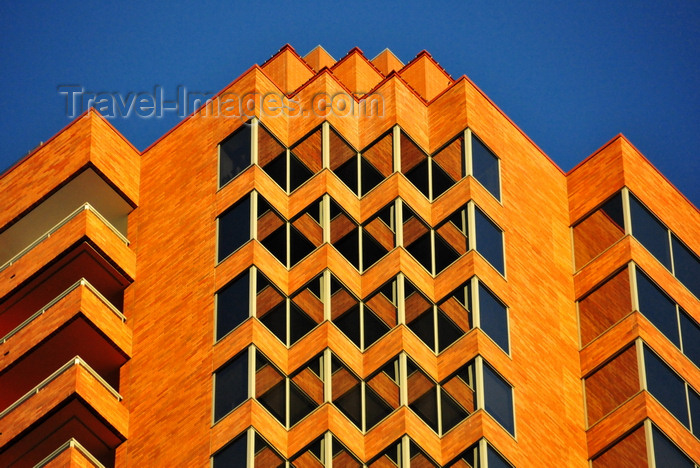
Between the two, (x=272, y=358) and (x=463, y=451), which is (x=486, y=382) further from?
(x=272, y=358)

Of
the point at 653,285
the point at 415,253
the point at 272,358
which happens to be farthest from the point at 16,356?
the point at 653,285

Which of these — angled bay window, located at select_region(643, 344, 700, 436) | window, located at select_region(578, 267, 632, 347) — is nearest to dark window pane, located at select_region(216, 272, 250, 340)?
window, located at select_region(578, 267, 632, 347)

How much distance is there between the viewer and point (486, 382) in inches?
2672

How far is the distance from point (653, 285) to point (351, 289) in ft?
37.1

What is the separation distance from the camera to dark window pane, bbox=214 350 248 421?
66.8 m

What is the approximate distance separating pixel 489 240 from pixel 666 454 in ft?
31.4

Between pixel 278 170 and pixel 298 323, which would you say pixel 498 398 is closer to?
pixel 298 323

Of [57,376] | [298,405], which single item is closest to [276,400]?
[298,405]

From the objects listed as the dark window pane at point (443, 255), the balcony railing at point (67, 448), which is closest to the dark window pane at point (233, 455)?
the balcony railing at point (67, 448)

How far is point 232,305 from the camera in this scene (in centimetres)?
6900

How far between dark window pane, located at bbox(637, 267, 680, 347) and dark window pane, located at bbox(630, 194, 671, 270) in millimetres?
1551

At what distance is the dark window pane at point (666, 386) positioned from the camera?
70.6 metres

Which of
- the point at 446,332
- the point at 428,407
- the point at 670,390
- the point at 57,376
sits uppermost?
the point at 446,332

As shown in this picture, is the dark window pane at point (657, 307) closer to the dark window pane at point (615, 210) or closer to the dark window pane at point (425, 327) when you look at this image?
the dark window pane at point (615, 210)
